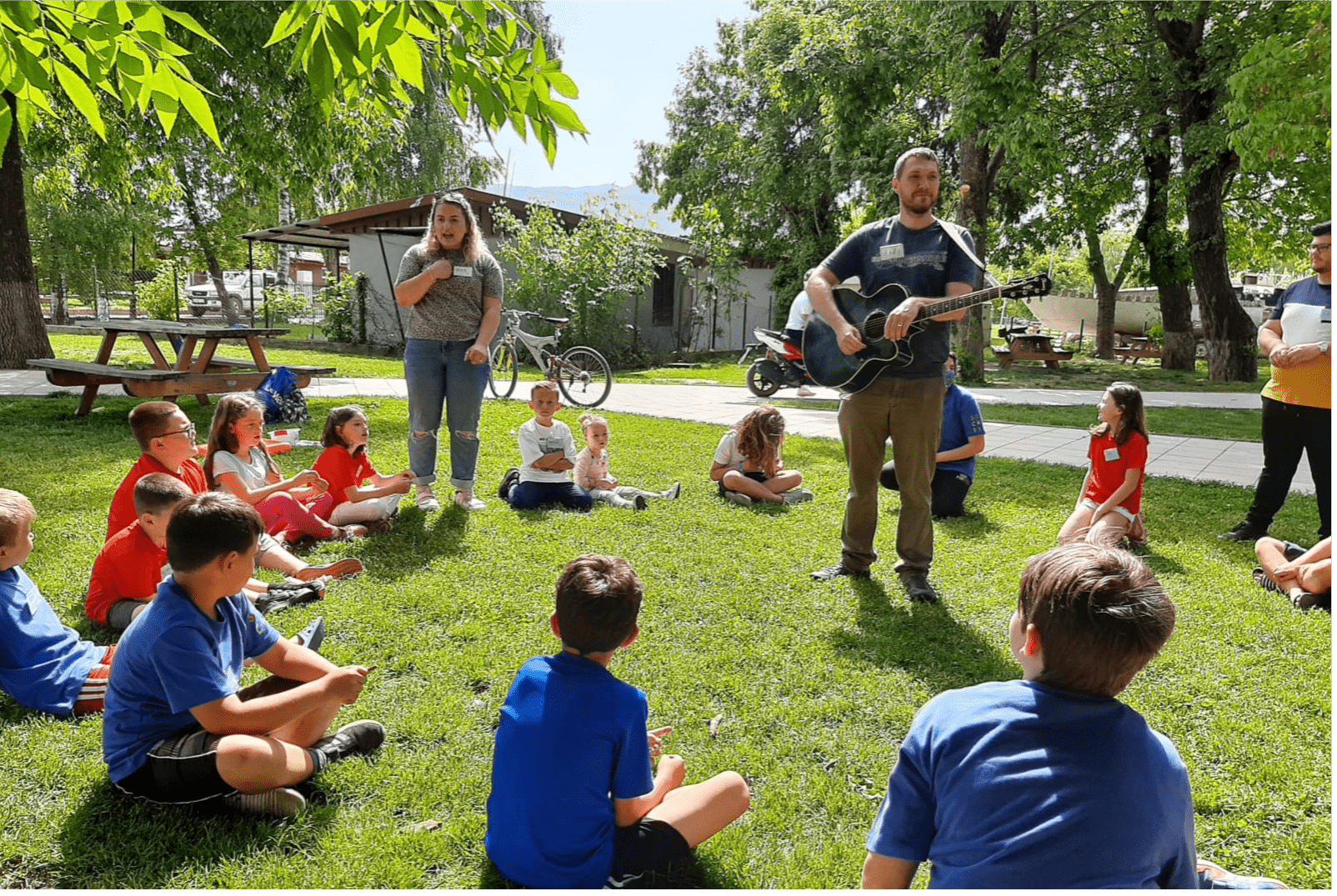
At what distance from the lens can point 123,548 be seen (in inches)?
141

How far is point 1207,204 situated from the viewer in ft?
55.8

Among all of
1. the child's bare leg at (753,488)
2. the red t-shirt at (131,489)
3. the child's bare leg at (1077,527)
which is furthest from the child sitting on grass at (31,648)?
the child's bare leg at (1077,527)

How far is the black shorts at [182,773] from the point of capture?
2342 millimetres

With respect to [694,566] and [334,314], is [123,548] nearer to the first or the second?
[694,566]

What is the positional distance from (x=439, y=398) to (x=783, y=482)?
2530mm

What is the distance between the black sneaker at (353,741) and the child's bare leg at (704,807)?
3.46ft

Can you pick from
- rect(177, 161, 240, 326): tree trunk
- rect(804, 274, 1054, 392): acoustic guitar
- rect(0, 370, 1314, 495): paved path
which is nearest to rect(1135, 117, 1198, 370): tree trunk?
rect(0, 370, 1314, 495): paved path

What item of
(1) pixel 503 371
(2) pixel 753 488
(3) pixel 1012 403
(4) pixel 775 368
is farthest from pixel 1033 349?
(2) pixel 753 488

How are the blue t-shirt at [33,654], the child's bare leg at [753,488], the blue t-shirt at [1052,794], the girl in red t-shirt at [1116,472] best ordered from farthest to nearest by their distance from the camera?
the child's bare leg at [753,488], the girl in red t-shirt at [1116,472], the blue t-shirt at [33,654], the blue t-shirt at [1052,794]

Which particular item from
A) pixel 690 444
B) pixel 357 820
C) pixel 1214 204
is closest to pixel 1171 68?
pixel 1214 204

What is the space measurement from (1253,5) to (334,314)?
1966cm

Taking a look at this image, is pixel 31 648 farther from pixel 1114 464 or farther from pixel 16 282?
pixel 16 282

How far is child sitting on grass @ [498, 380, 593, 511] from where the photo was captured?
6.08 meters

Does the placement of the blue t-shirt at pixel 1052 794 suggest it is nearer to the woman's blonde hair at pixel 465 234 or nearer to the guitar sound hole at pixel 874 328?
the guitar sound hole at pixel 874 328
